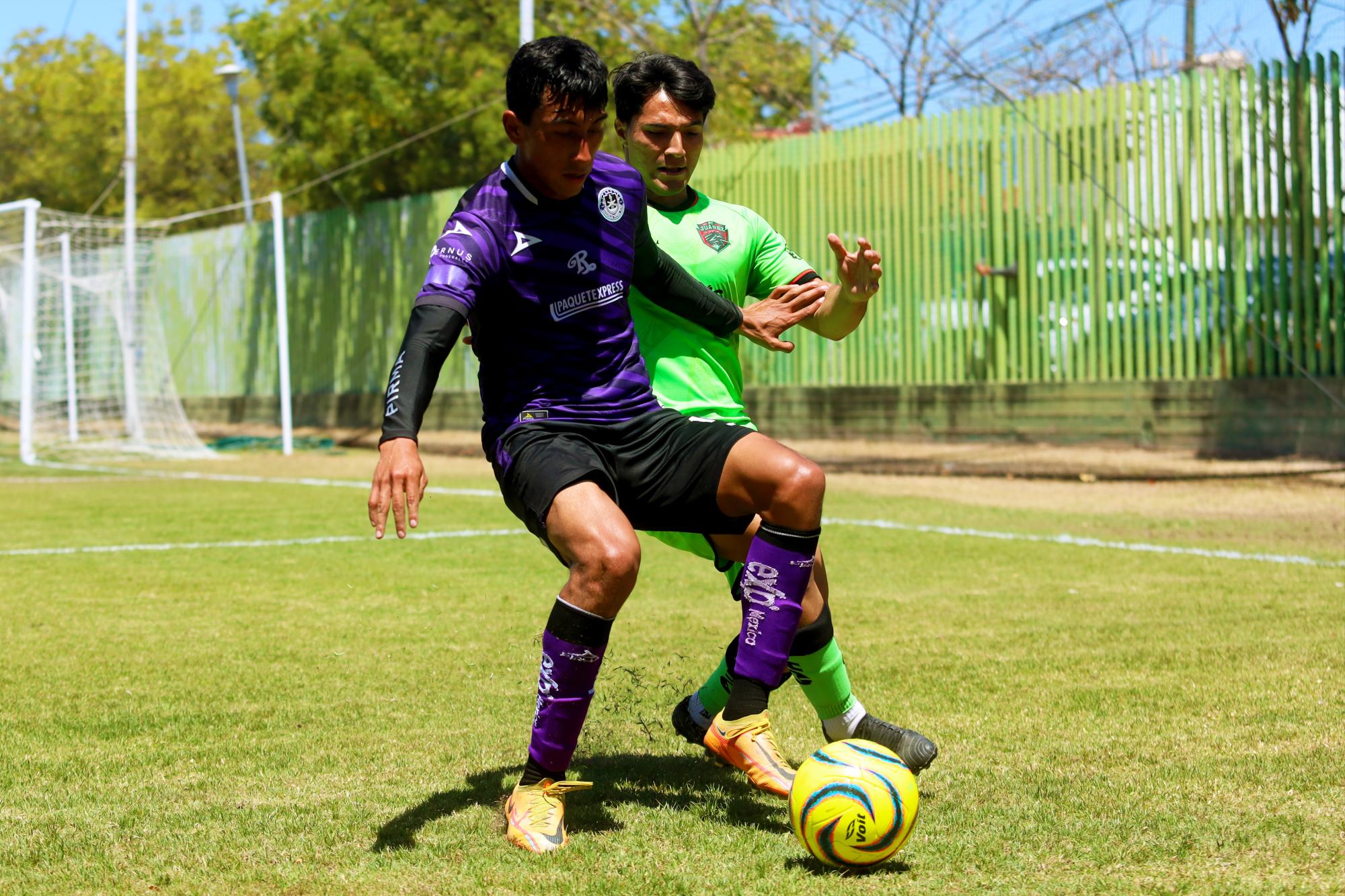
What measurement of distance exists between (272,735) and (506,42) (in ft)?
84.9

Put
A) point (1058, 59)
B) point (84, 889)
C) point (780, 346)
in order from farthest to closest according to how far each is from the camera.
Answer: point (1058, 59) < point (780, 346) < point (84, 889)

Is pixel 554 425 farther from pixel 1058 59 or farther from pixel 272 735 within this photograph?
pixel 1058 59

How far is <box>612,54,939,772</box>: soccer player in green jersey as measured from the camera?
450 cm

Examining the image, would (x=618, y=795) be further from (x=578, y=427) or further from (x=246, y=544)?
(x=246, y=544)

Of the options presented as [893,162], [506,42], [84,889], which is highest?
[506,42]

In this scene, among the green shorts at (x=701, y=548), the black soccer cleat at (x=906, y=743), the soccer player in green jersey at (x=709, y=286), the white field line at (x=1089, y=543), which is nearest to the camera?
the black soccer cleat at (x=906, y=743)

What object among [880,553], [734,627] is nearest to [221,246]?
[880,553]

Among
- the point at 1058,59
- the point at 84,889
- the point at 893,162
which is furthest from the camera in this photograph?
the point at 1058,59

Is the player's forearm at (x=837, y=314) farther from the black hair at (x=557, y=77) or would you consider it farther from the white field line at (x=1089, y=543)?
the white field line at (x=1089, y=543)

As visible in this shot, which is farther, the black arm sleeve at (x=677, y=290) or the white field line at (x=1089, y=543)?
the white field line at (x=1089, y=543)

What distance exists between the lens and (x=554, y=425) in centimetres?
410

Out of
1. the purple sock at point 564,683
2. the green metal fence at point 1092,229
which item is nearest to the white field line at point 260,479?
the green metal fence at point 1092,229

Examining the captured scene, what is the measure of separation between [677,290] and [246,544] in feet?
23.0

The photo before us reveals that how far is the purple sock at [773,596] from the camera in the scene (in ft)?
13.3
